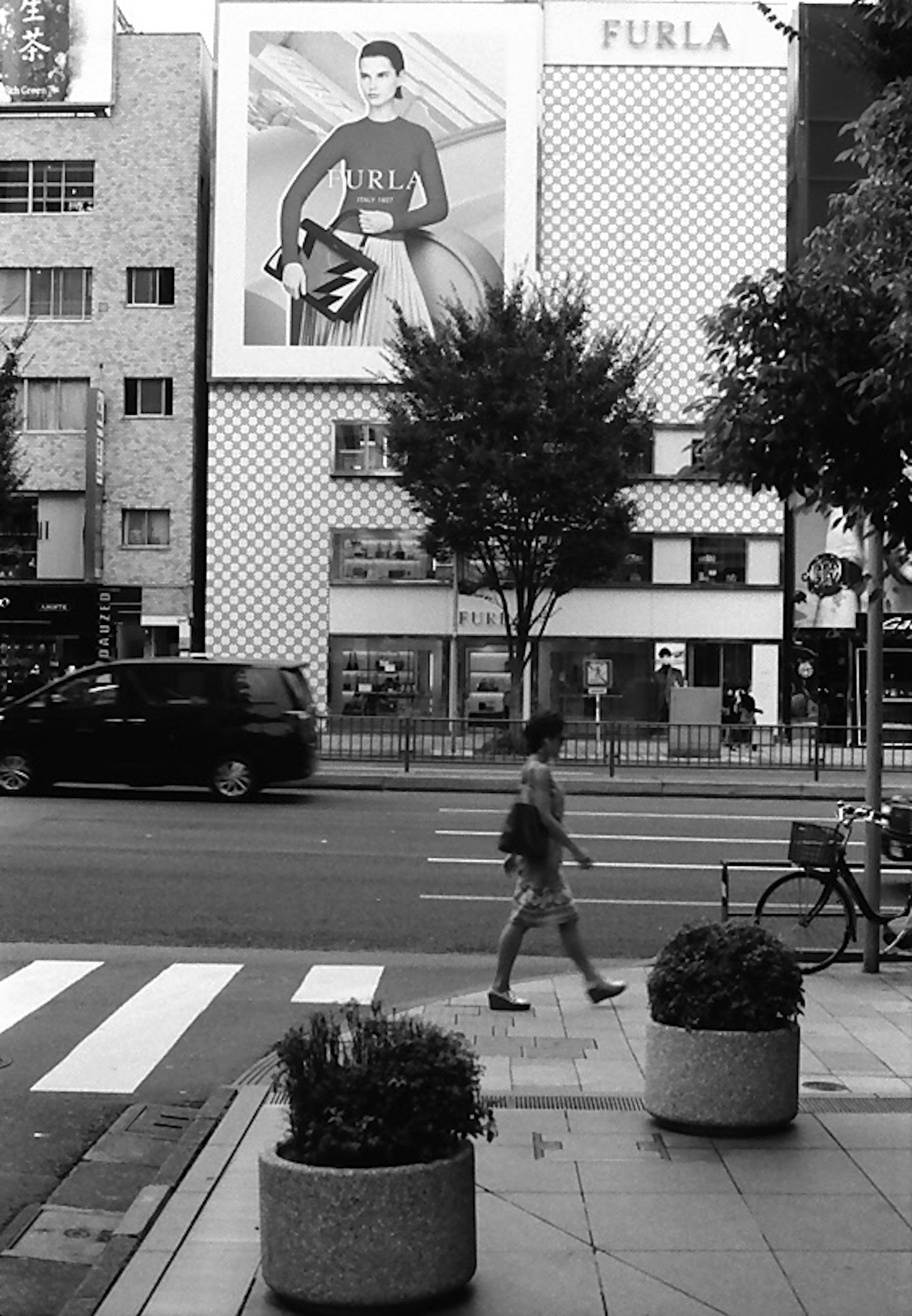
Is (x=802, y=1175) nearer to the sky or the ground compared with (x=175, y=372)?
nearer to the ground

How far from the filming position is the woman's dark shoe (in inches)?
406

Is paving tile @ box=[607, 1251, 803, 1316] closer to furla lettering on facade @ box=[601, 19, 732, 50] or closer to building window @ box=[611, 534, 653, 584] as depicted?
building window @ box=[611, 534, 653, 584]

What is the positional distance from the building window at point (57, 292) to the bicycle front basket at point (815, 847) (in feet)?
122

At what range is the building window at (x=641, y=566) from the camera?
1709 inches

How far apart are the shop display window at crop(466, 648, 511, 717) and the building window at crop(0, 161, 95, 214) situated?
16215 millimetres

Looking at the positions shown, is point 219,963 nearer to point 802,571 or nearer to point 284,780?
point 284,780

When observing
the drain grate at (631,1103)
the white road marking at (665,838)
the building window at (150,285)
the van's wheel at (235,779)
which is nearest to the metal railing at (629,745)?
the van's wheel at (235,779)

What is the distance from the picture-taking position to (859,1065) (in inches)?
357

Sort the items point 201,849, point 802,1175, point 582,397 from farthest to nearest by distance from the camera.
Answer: point 582,397
point 201,849
point 802,1175

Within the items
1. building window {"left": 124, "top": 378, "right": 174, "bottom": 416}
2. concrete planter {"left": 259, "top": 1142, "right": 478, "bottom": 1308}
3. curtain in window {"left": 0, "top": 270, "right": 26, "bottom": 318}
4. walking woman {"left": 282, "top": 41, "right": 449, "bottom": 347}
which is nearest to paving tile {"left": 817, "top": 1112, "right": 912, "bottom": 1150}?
concrete planter {"left": 259, "top": 1142, "right": 478, "bottom": 1308}

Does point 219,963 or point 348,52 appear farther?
point 348,52

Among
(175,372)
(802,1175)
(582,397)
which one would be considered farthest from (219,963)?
(175,372)

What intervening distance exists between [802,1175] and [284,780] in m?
17.2

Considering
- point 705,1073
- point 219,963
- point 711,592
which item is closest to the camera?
point 705,1073
